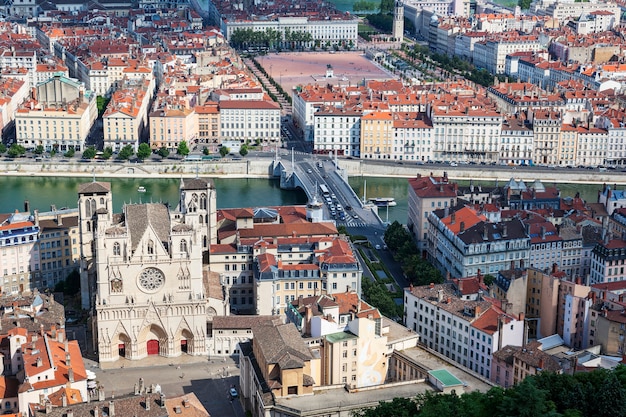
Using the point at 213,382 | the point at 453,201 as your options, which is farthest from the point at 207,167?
the point at 213,382

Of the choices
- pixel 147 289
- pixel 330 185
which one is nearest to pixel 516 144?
pixel 330 185

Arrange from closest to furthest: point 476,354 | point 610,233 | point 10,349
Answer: point 10,349, point 476,354, point 610,233

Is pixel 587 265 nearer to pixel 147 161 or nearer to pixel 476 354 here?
pixel 476 354

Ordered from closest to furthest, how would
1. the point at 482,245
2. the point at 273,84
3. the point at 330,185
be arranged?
the point at 482,245 → the point at 330,185 → the point at 273,84

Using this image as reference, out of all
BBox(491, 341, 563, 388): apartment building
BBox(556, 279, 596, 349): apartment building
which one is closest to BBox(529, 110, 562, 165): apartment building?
BBox(556, 279, 596, 349): apartment building

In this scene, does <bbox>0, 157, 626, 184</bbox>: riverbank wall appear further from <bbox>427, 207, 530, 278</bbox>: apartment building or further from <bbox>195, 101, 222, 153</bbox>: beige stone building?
<bbox>427, 207, 530, 278</bbox>: apartment building

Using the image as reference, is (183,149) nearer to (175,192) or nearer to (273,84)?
(175,192)
